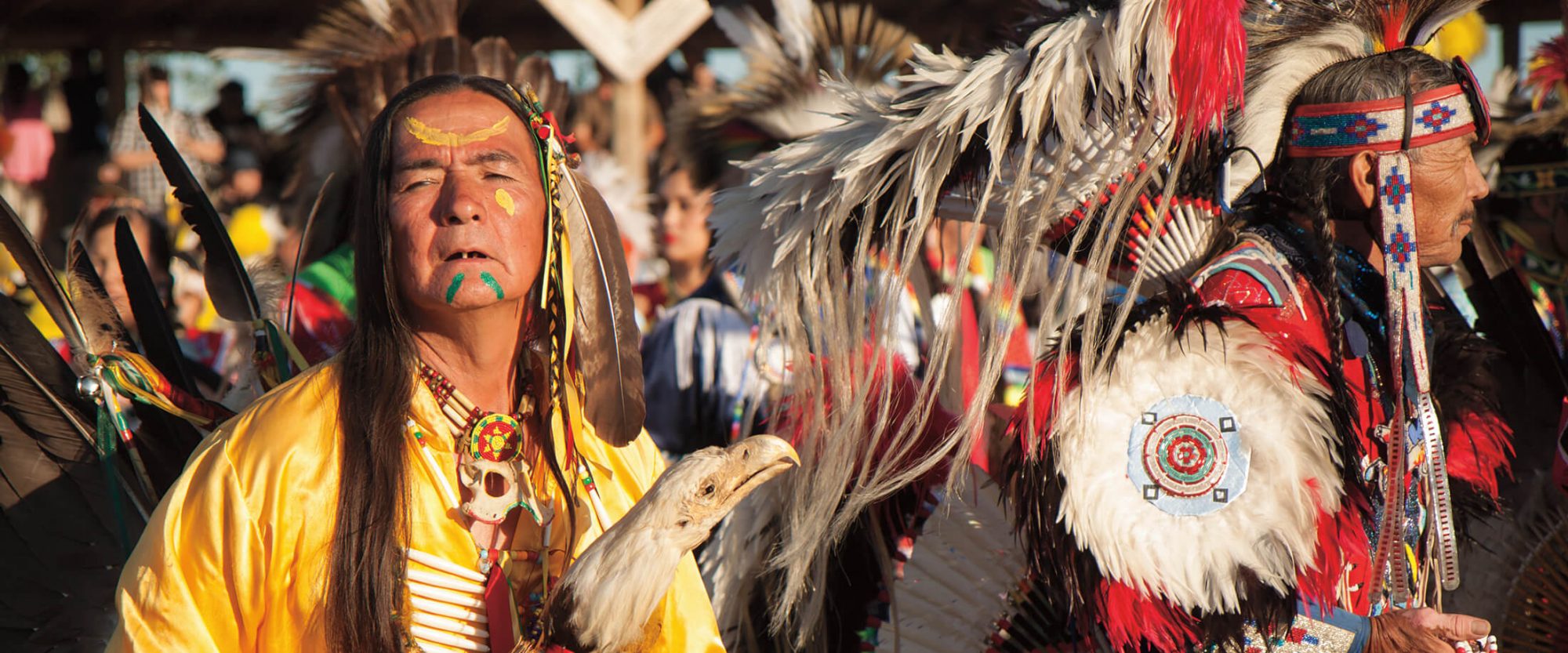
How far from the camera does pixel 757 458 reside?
166cm

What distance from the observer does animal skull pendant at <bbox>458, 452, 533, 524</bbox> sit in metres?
1.76

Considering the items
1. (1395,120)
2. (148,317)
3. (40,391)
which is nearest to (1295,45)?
(1395,120)

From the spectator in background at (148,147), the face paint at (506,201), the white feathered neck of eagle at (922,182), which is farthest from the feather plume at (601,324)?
the spectator in background at (148,147)

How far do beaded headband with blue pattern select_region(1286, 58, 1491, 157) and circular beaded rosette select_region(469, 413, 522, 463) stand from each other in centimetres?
147

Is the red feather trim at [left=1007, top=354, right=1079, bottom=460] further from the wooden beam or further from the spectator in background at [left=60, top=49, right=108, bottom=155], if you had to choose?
the spectator in background at [left=60, top=49, right=108, bottom=155]

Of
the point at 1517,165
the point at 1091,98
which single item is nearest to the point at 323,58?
the point at 1091,98

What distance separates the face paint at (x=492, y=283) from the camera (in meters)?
1.75

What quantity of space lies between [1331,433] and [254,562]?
61.8 inches

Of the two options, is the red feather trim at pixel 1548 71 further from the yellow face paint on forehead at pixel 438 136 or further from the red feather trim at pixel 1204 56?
the yellow face paint on forehead at pixel 438 136

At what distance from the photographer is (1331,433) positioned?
2131 mm

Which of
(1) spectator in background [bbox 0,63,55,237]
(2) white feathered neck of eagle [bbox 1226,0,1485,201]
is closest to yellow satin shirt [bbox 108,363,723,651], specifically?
(2) white feathered neck of eagle [bbox 1226,0,1485,201]

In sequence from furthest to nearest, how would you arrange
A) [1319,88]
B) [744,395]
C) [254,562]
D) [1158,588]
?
[744,395], [1319,88], [1158,588], [254,562]

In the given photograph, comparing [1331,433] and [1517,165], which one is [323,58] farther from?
[1517,165]

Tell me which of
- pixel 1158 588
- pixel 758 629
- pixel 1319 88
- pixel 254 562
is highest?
pixel 1319 88
